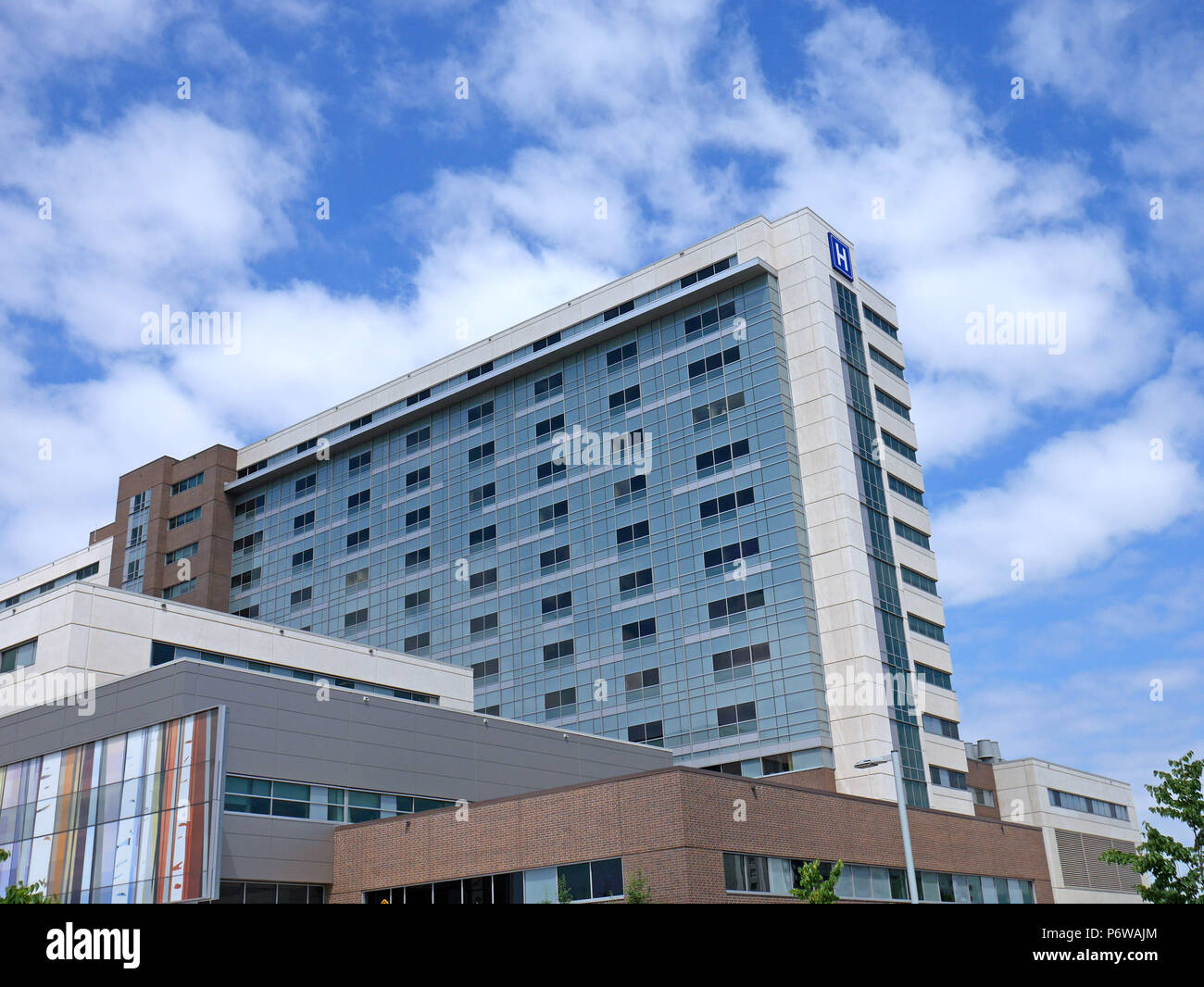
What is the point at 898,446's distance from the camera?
226 feet

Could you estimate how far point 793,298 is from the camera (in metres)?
65.2

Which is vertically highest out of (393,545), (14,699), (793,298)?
(793,298)

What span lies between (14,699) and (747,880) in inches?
1174

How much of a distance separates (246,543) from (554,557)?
30510mm

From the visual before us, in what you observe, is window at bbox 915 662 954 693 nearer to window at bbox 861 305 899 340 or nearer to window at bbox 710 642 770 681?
window at bbox 710 642 770 681

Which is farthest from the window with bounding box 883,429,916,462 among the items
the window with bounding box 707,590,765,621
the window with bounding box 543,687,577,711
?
the window with bounding box 543,687,577,711

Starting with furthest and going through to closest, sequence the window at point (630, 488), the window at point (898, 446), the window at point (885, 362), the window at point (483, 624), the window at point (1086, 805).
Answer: the window at point (1086, 805), the window at point (483, 624), the window at point (885, 362), the window at point (898, 446), the window at point (630, 488)

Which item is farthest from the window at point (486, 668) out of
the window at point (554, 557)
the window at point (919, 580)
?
the window at point (919, 580)

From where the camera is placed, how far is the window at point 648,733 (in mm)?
62125

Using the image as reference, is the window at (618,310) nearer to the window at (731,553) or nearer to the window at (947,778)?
the window at (731,553)

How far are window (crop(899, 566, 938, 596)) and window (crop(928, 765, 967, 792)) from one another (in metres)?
10.2

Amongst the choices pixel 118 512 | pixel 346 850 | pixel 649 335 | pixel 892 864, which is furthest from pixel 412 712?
pixel 118 512

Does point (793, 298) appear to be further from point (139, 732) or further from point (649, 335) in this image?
point (139, 732)

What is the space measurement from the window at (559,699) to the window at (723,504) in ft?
42.6
